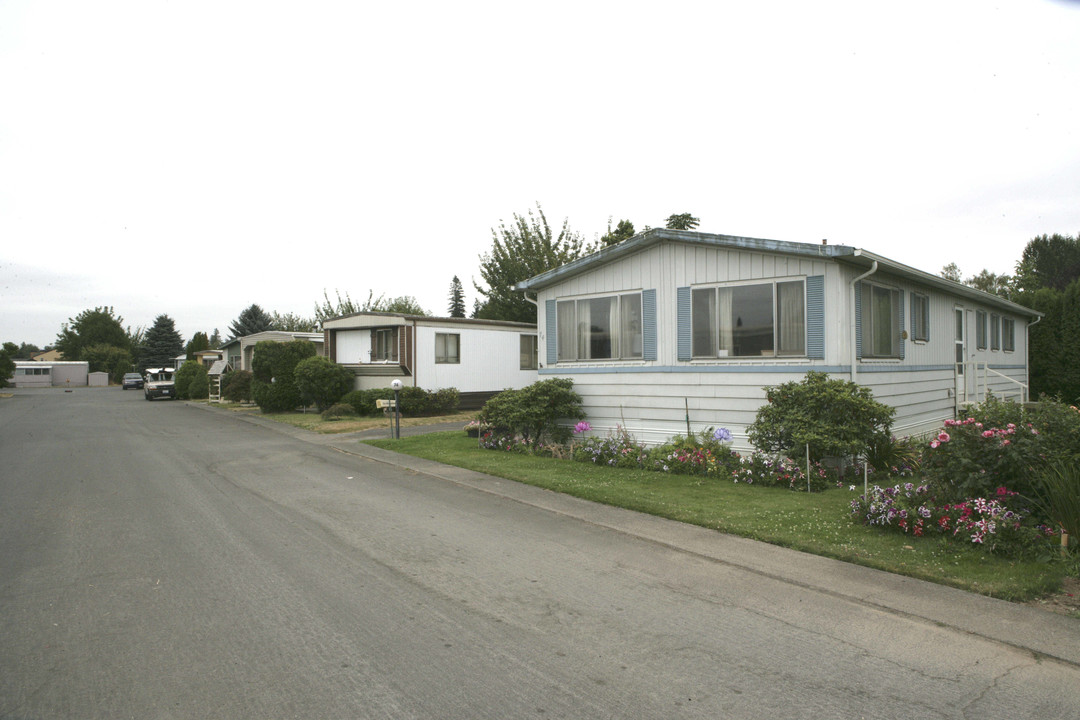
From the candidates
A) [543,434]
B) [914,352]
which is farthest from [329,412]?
[914,352]

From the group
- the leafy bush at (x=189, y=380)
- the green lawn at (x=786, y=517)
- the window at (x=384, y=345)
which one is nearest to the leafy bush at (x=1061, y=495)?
the green lawn at (x=786, y=517)

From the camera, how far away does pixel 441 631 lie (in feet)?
15.0

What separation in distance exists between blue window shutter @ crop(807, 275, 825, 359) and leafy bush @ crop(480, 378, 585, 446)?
461 centimetres

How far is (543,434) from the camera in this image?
13.9 meters

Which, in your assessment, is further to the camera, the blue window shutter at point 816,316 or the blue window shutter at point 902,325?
the blue window shutter at point 902,325

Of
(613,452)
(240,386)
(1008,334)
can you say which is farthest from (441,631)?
(240,386)

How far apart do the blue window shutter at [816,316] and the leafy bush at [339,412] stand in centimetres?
1595

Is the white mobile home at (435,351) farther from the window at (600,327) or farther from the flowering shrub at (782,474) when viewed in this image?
the flowering shrub at (782,474)

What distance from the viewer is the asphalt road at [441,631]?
3.64m

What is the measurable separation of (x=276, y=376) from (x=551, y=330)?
51.0 feet

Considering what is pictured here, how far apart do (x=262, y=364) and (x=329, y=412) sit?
18.1 feet

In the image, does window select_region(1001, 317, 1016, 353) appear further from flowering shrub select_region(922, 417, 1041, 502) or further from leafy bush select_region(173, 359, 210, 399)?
leafy bush select_region(173, 359, 210, 399)

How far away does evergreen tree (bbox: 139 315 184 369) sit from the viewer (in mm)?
73750

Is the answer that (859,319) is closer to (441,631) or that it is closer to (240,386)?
(441,631)
